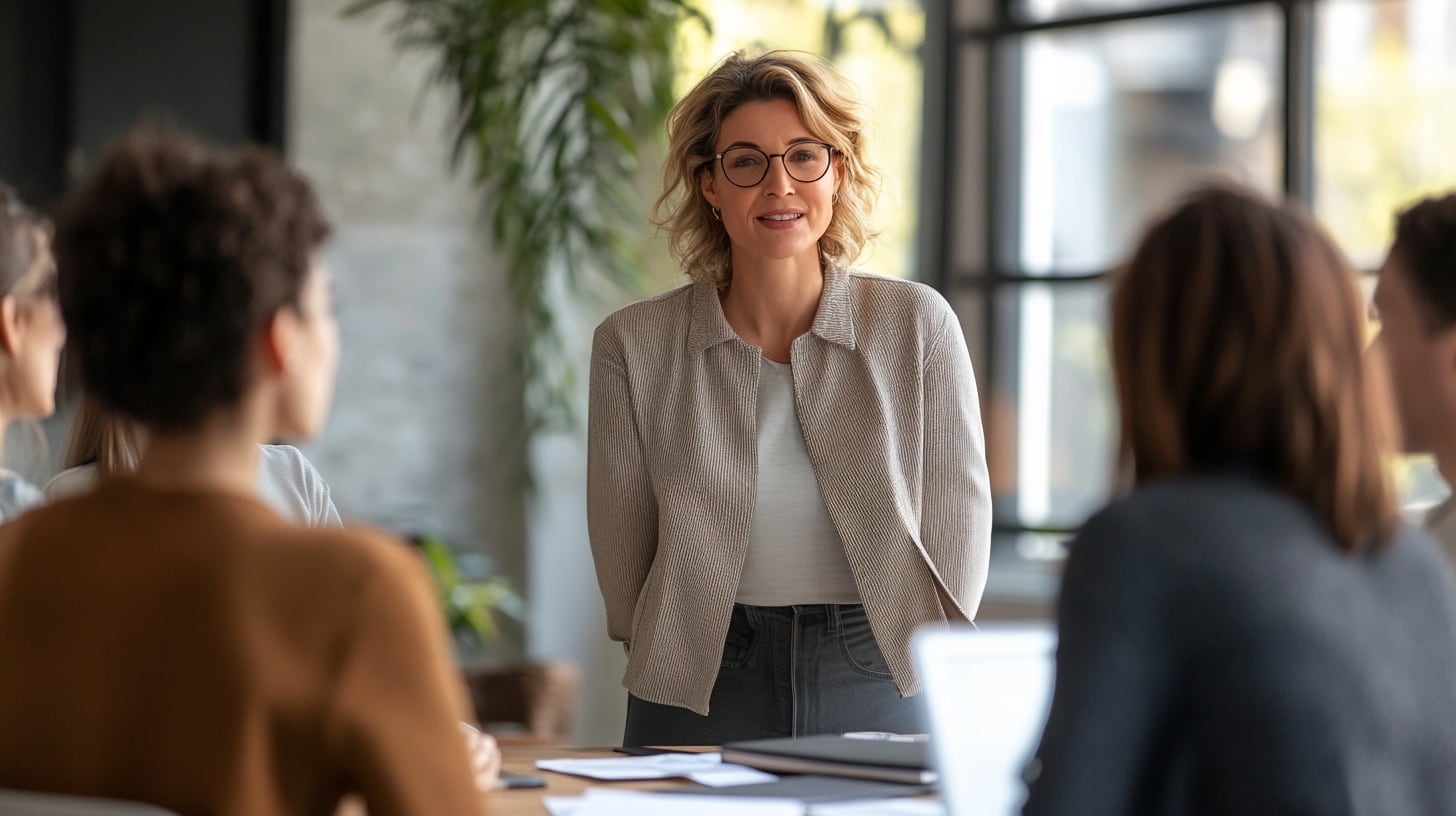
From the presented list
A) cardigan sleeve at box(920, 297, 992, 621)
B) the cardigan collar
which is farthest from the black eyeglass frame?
cardigan sleeve at box(920, 297, 992, 621)

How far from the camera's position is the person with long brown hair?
119cm

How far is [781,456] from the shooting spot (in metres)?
2.41

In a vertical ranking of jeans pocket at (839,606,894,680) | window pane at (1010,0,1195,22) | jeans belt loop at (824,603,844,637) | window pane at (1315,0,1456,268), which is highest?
window pane at (1010,0,1195,22)

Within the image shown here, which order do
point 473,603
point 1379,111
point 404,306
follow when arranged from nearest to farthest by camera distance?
point 1379,111
point 473,603
point 404,306

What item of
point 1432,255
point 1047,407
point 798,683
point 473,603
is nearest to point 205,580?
point 798,683

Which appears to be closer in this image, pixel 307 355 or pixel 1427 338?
pixel 307 355

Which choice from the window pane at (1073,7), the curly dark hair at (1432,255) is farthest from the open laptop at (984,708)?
the window pane at (1073,7)

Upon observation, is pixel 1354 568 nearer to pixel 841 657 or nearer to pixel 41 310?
pixel 841 657

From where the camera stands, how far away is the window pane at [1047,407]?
5.19 metres

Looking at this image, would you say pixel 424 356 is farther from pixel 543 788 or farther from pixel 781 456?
pixel 543 788

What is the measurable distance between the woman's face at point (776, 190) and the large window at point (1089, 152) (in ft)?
8.41

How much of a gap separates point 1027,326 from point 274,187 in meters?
4.27

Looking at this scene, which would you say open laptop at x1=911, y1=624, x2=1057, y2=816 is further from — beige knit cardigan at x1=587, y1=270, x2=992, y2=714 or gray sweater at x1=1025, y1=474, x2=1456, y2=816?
beige knit cardigan at x1=587, y1=270, x2=992, y2=714

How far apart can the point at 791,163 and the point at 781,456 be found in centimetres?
43
